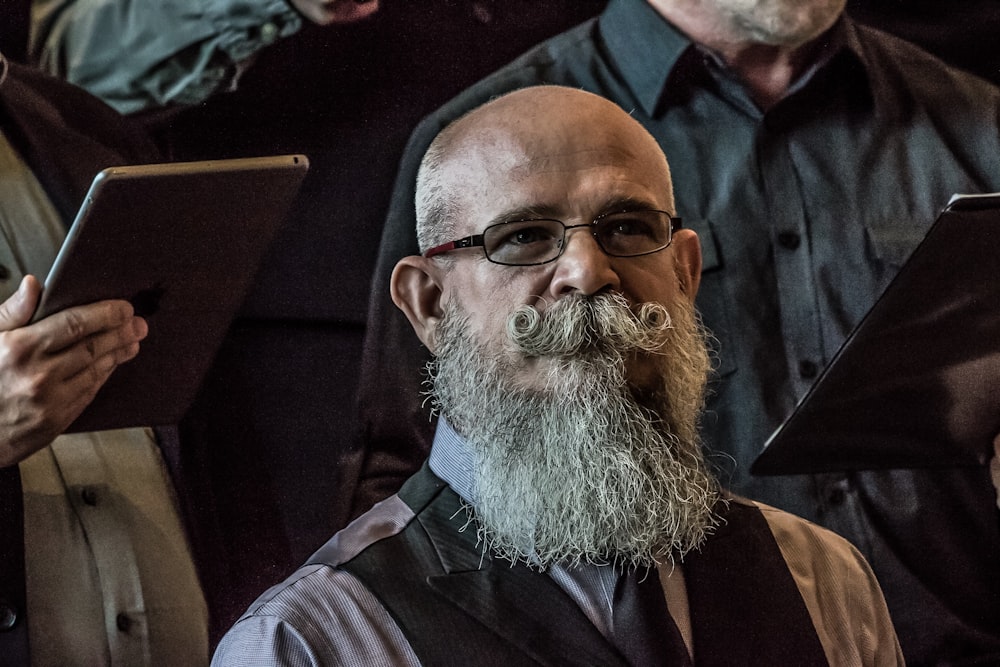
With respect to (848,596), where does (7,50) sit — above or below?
above

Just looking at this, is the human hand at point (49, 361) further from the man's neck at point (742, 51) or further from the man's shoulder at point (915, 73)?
the man's shoulder at point (915, 73)

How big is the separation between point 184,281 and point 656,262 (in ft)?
2.46

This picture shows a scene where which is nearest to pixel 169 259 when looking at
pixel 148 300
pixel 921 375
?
pixel 148 300

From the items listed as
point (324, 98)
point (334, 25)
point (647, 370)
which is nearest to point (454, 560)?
point (647, 370)

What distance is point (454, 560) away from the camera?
1.77 metres

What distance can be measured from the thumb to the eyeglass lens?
68 centimetres

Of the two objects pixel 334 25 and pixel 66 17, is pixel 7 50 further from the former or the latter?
pixel 334 25

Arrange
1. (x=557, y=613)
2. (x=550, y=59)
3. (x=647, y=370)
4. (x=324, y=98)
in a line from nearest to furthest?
(x=557, y=613), (x=647, y=370), (x=324, y=98), (x=550, y=59)

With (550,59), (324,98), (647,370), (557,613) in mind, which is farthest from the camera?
(550,59)

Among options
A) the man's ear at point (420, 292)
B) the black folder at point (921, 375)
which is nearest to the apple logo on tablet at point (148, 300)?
the man's ear at point (420, 292)

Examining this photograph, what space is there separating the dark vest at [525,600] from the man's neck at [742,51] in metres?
0.87

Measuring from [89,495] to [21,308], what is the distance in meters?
0.36

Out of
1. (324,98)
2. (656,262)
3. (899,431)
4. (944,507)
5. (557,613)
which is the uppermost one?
(324,98)

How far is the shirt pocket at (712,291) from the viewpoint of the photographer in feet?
7.32
